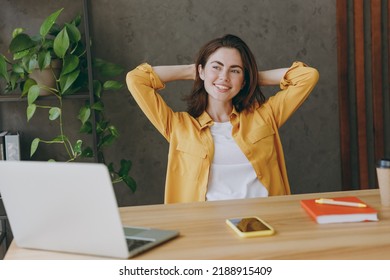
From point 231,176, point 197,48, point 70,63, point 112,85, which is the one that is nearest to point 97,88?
point 112,85

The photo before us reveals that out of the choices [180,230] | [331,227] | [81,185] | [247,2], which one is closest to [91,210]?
[81,185]

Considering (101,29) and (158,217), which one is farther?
(101,29)

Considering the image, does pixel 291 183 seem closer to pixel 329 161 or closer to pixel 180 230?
pixel 329 161

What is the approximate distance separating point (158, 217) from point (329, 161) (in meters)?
2.15

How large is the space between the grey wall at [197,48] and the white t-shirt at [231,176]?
105cm

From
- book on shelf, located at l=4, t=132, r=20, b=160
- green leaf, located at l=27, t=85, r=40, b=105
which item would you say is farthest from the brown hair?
book on shelf, located at l=4, t=132, r=20, b=160

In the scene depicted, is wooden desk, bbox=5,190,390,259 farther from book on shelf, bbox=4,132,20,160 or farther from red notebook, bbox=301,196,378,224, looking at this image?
book on shelf, bbox=4,132,20,160

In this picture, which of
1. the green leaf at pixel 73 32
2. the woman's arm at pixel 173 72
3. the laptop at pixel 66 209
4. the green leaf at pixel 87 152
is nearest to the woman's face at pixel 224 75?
the woman's arm at pixel 173 72

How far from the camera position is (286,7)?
11.6ft

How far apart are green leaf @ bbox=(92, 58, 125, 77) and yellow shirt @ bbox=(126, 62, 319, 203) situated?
1.96 ft

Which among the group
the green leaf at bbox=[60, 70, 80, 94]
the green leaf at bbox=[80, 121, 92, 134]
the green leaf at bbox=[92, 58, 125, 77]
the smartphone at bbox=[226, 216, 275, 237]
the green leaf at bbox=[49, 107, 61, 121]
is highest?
the green leaf at bbox=[92, 58, 125, 77]

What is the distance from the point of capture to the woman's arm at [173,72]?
2703mm

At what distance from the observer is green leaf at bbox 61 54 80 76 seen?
304 centimetres

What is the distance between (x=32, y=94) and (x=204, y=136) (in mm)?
1015
